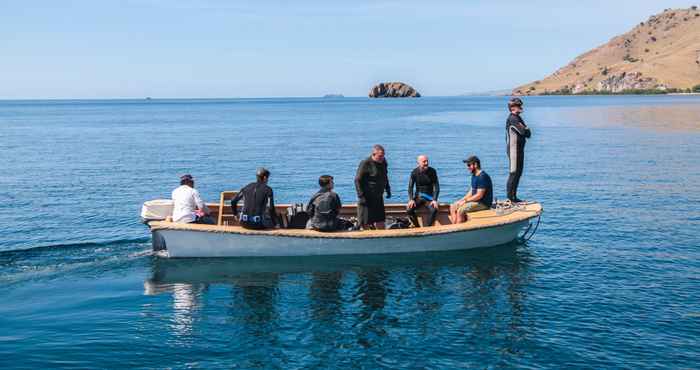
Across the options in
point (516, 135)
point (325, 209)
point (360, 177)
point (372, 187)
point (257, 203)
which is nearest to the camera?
point (257, 203)

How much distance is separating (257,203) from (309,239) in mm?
1622

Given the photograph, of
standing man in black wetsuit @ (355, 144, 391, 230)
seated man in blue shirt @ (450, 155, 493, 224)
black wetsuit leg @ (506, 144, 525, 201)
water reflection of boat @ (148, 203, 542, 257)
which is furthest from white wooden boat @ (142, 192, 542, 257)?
black wetsuit leg @ (506, 144, 525, 201)

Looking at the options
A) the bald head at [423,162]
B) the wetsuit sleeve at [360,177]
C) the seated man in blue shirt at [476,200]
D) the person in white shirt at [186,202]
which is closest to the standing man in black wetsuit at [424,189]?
the bald head at [423,162]

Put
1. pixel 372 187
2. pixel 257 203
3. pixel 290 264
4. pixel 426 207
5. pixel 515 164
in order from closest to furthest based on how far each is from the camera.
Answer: pixel 257 203, pixel 372 187, pixel 290 264, pixel 515 164, pixel 426 207

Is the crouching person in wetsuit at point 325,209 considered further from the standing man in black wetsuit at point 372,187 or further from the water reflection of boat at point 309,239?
the standing man in black wetsuit at point 372,187

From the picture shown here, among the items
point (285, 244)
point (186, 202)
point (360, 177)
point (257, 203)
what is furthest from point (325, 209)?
point (186, 202)

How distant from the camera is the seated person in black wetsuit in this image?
14602 millimetres

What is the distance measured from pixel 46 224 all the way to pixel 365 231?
1188cm

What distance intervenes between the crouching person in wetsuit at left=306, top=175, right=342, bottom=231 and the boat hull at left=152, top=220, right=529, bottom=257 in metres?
0.33

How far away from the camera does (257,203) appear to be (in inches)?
582

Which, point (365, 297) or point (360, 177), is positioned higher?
point (360, 177)

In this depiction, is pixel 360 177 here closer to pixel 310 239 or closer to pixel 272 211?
pixel 310 239

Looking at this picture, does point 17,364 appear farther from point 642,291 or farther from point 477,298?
point 642,291

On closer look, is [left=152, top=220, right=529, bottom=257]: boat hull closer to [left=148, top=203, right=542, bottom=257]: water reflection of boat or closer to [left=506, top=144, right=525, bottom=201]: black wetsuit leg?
[left=148, top=203, right=542, bottom=257]: water reflection of boat
